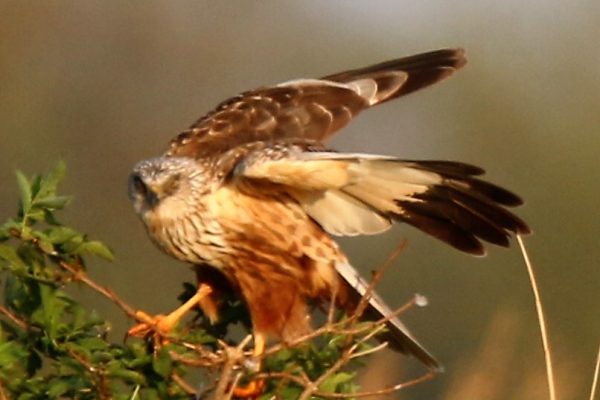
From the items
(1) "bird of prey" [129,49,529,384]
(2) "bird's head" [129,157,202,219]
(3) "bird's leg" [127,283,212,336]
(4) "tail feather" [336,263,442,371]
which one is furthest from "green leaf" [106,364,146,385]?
(4) "tail feather" [336,263,442,371]

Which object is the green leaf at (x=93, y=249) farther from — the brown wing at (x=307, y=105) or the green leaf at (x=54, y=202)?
the brown wing at (x=307, y=105)

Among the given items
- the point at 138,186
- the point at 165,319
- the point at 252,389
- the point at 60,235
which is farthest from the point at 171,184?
the point at 60,235

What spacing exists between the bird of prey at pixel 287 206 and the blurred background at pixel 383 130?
0.30 meters

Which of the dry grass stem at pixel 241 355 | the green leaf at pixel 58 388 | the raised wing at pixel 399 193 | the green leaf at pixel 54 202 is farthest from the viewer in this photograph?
the raised wing at pixel 399 193

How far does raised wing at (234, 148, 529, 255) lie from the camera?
4.83 metres

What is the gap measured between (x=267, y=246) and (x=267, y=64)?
10612 millimetres

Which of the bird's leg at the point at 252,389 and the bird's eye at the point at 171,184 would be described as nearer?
the bird's leg at the point at 252,389

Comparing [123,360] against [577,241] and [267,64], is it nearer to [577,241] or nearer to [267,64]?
[577,241]

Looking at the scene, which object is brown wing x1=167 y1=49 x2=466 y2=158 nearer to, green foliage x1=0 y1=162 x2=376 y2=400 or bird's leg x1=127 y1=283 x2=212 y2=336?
bird's leg x1=127 y1=283 x2=212 y2=336

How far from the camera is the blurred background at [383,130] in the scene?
917cm

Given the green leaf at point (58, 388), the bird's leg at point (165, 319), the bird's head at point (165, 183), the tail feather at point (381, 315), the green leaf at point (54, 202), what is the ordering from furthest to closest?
the tail feather at point (381, 315) → the bird's head at point (165, 183) → the bird's leg at point (165, 319) → the green leaf at point (54, 202) → the green leaf at point (58, 388)

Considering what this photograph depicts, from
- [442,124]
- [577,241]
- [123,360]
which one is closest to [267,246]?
[123,360]

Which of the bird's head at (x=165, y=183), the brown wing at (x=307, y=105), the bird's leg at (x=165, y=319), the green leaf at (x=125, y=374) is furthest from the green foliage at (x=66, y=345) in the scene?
the brown wing at (x=307, y=105)

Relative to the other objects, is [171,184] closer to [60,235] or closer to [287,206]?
[287,206]
